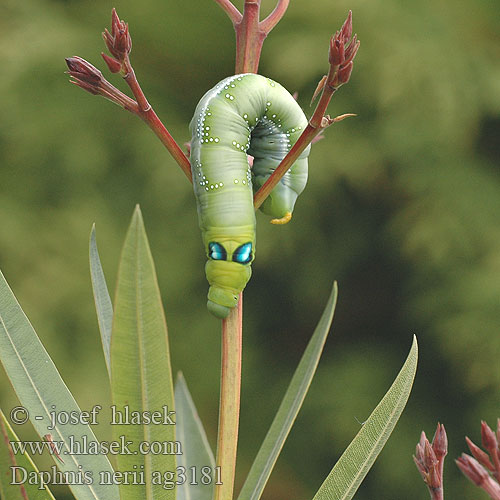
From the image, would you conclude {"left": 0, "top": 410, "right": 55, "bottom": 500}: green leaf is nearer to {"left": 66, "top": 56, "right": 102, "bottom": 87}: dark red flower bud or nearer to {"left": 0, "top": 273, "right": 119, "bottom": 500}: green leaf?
{"left": 0, "top": 273, "right": 119, "bottom": 500}: green leaf

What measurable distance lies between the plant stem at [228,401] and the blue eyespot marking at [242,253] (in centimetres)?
3

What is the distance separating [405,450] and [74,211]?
89 centimetres

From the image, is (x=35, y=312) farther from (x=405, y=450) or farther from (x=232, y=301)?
(x=232, y=301)

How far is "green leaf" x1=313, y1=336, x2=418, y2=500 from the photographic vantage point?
15.2 inches

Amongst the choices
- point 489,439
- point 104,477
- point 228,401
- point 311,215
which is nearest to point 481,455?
point 489,439

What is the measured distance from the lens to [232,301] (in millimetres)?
375

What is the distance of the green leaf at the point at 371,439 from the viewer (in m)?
0.39

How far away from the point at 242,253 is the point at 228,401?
0.09 m

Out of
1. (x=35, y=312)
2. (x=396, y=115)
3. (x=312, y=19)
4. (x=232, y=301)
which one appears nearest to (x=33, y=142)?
(x=35, y=312)

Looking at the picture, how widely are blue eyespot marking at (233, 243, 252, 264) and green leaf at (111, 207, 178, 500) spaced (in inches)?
3.0

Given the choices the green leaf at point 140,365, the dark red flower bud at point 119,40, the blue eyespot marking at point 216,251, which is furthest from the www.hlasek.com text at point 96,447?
the dark red flower bud at point 119,40

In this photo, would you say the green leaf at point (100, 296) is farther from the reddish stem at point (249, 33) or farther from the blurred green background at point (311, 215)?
the blurred green background at point (311, 215)

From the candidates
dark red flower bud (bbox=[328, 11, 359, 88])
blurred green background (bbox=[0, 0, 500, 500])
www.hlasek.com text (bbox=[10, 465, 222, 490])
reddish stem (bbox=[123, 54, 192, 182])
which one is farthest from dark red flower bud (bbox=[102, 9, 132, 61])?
blurred green background (bbox=[0, 0, 500, 500])

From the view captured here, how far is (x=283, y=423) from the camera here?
48 cm
